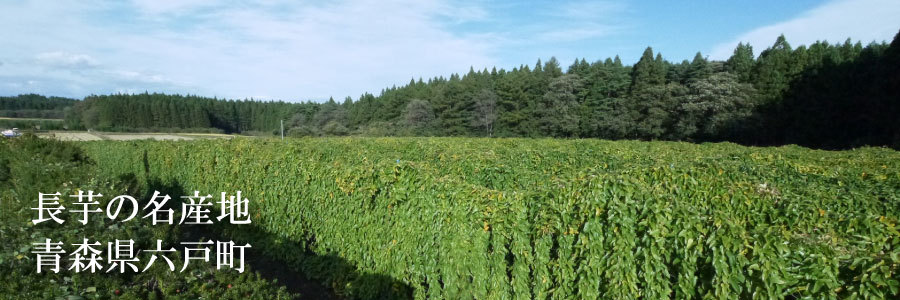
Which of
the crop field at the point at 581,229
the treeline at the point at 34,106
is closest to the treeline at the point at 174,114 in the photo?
the treeline at the point at 34,106

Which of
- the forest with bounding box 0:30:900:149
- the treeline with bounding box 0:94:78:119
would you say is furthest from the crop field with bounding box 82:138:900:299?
the treeline with bounding box 0:94:78:119

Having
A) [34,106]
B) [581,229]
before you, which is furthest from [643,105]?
[34,106]

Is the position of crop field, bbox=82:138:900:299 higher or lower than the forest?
lower

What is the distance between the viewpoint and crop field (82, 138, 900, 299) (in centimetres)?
264

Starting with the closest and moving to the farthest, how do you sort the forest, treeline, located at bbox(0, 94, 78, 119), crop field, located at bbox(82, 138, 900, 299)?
crop field, located at bbox(82, 138, 900, 299) < the forest < treeline, located at bbox(0, 94, 78, 119)

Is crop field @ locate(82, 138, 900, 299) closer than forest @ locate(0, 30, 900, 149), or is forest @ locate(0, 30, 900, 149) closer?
crop field @ locate(82, 138, 900, 299)

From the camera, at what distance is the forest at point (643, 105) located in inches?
1357

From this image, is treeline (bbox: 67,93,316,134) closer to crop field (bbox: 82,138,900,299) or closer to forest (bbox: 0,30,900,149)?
forest (bbox: 0,30,900,149)

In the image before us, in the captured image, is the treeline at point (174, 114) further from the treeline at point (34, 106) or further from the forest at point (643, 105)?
the treeline at point (34, 106)

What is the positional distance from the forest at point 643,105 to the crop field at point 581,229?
100.0ft

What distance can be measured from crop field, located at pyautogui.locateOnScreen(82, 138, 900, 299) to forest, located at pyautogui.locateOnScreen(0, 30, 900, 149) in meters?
30.5

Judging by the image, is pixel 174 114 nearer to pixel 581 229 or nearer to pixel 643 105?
pixel 643 105

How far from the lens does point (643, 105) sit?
151ft

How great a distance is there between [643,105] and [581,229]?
155 feet
